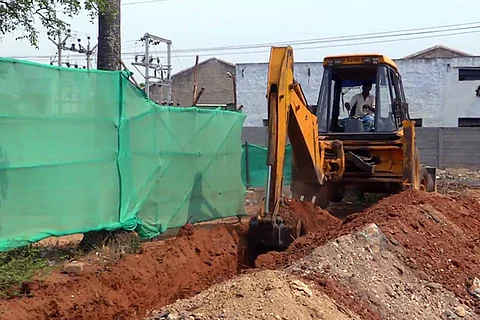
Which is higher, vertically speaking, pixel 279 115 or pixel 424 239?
pixel 279 115

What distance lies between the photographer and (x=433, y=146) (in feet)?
81.6

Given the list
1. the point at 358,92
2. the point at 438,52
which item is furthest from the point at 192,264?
the point at 438,52

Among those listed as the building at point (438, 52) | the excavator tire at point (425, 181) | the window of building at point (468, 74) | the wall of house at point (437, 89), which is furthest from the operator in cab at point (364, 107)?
the building at point (438, 52)

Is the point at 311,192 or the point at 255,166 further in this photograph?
the point at 255,166

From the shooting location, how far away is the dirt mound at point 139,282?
19.7 feet

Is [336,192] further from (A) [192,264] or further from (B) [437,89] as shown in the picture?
(B) [437,89]

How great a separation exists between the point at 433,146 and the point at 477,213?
14950 mm

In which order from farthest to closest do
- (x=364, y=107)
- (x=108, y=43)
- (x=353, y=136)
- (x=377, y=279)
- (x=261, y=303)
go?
(x=364, y=107) < (x=353, y=136) < (x=108, y=43) < (x=377, y=279) < (x=261, y=303)

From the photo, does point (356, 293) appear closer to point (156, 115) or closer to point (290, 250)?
point (290, 250)

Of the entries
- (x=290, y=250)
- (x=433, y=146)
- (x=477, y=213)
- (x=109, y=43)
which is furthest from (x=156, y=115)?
(x=433, y=146)

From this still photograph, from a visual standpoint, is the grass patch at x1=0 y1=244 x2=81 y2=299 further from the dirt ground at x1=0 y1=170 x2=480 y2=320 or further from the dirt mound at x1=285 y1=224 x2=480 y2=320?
the dirt mound at x1=285 y1=224 x2=480 y2=320

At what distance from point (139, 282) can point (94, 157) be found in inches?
Result: 69.4

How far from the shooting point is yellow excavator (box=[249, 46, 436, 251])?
30.0 ft

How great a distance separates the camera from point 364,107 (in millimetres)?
11297
